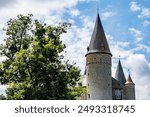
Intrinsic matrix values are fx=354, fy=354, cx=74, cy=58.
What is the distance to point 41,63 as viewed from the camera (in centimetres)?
2095

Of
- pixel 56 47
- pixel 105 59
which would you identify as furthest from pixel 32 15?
pixel 105 59

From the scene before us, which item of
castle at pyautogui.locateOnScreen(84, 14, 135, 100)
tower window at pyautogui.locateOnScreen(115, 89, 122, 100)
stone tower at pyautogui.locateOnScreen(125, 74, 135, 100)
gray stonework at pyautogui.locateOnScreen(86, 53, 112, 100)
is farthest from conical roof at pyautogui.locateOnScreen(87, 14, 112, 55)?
stone tower at pyautogui.locateOnScreen(125, 74, 135, 100)

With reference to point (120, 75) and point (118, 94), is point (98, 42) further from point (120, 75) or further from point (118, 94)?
point (120, 75)

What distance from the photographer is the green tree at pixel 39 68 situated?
67.5ft

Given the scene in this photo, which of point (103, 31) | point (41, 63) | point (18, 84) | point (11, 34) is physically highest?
point (103, 31)

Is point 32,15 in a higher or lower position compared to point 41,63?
higher

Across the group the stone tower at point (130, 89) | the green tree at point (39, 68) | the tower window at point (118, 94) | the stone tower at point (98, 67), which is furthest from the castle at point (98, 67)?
the green tree at point (39, 68)

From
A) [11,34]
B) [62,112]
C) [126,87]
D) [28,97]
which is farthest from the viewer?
[126,87]

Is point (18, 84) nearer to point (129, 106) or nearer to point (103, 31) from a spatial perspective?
point (129, 106)

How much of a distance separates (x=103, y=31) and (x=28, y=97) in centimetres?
4462

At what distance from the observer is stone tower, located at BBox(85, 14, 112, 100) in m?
61.3

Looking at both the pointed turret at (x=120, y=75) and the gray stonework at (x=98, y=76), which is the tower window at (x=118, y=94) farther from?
the pointed turret at (x=120, y=75)

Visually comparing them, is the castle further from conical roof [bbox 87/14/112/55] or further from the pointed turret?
the pointed turret

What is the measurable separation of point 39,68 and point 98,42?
4207 cm
